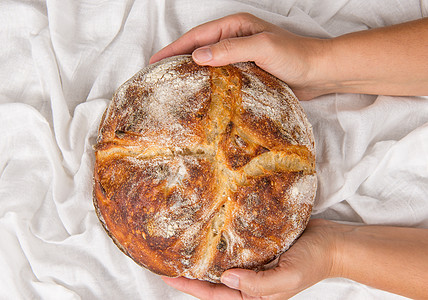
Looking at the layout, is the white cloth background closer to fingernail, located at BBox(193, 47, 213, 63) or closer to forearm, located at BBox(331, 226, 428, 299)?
forearm, located at BBox(331, 226, 428, 299)

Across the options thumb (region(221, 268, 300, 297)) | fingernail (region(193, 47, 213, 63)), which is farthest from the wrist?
thumb (region(221, 268, 300, 297))

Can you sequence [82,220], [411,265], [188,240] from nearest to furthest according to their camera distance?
[188,240] < [411,265] < [82,220]

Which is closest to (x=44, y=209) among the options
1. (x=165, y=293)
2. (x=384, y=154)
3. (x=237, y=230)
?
(x=165, y=293)

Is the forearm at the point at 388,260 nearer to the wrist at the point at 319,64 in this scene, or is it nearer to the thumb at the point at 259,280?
the thumb at the point at 259,280

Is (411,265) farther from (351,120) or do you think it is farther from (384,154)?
(351,120)

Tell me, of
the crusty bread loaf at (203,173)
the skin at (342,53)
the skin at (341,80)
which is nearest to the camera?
the crusty bread loaf at (203,173)

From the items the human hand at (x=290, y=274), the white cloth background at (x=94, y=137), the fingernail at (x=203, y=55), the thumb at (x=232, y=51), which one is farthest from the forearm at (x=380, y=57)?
the human hand at (x=290, y=274)

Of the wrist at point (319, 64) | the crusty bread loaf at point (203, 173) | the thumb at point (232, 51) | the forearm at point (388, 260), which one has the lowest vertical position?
the forearm at point (388, 260)
